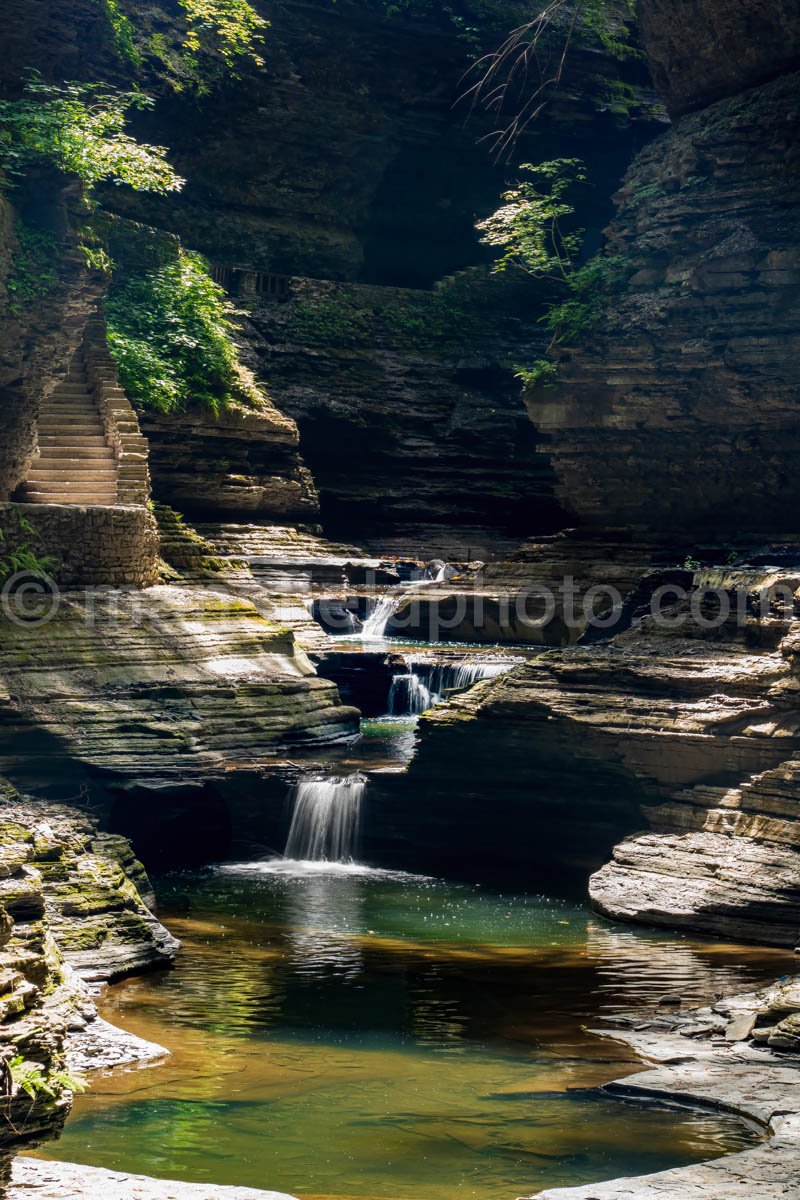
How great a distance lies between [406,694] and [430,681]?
0.49 meters

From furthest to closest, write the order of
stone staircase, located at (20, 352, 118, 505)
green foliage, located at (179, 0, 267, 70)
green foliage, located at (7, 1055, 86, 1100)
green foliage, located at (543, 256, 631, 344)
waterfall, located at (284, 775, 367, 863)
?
1. green foliage, located at (179, 0, 267, 70)
2. green foliage, located at (543, 256, 631, 344)
3. stone staircase, located at (20, 352, 118, 505)
4. waterfall, located at (284, 775, 367, 863)
5. green foliage, located at (7, 1055, 86, 1100)

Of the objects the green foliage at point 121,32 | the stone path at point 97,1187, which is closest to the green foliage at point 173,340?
the green foliage at point 121,32

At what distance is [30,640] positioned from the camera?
18516 mm

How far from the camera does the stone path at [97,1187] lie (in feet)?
25.1

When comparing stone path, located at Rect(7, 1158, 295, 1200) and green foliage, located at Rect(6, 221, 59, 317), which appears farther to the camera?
green foliage, located at Rect(6, 221, 59, 317)

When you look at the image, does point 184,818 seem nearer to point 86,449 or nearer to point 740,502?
point 86,449

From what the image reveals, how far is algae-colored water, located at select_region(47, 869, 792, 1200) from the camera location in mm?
8602

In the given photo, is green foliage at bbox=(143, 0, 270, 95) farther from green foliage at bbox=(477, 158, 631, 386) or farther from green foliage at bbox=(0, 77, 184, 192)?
green foliage at bbox=(477, 158, 631, 386)

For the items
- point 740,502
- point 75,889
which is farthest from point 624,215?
point 75,889

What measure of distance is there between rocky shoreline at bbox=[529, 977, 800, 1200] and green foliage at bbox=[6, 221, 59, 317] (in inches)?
586

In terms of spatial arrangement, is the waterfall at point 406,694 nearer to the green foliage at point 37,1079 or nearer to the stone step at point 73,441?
the stone step at point 73,441

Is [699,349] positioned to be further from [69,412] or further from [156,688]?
[156,688]

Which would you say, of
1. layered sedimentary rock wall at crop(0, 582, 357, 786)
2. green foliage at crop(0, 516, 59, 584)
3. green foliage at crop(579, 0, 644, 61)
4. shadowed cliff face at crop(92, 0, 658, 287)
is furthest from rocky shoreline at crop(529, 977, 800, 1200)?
green foliage at crop(579, 0, 644, 61)

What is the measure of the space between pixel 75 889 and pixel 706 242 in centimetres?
1800
